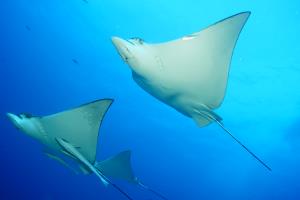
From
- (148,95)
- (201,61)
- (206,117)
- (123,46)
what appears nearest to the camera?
(123,46)

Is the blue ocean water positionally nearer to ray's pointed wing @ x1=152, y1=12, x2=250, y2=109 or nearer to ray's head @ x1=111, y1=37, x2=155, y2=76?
ray's pointed wing @ x1=152, y1=12, x2=250, y2=109

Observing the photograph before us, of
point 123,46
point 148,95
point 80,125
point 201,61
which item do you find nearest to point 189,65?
point 201,61

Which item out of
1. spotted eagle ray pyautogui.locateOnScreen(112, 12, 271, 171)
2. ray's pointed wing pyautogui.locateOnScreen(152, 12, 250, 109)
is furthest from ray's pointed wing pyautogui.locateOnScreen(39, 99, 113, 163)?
ray's pointed wing pyautogui.locateOnScreen(152, 12, 250, 109)

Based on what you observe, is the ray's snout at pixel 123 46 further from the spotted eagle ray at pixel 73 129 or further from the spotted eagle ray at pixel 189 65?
the spotted eagle ray at pixel 73 129

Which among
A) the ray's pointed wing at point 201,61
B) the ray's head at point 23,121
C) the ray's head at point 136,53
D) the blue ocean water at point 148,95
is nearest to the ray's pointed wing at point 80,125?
the ray's head at point 23,121

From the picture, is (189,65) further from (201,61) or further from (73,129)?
(73,129)

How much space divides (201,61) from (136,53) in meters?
0.89

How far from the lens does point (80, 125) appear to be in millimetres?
4059

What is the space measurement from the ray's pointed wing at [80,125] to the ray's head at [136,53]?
54 centimetres

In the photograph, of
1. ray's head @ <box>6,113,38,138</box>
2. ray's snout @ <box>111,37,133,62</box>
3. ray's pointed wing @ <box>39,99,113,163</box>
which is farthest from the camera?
ray's head @ <box>6,113,38,138</box>

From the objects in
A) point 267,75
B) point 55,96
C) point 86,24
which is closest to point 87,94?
point 55,96

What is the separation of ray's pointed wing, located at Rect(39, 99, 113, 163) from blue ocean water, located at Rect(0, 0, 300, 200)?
24.4 feet

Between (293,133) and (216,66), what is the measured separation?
1496 cm

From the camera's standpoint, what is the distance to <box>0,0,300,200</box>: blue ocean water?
11219 mm
